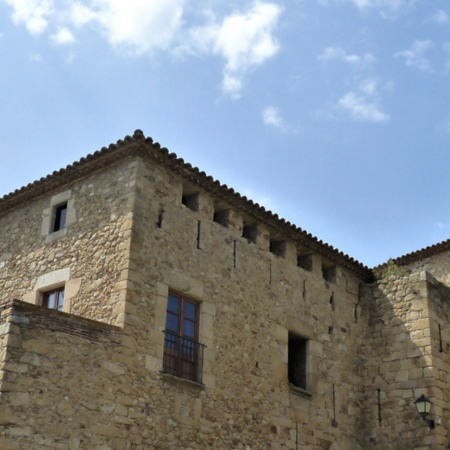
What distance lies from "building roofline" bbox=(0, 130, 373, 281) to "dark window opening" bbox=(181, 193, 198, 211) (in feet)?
0.93

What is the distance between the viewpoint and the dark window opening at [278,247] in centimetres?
1609

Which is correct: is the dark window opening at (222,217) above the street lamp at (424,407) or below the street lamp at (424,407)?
above

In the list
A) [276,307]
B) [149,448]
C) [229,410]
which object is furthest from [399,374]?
[149,448]

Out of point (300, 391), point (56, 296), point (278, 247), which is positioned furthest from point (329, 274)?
point (56, 296)

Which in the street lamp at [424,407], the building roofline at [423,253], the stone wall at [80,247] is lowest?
the street lamp at [424,407]

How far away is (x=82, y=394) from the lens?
1144 centimetres

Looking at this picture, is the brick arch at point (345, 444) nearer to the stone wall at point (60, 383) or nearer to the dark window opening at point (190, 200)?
the stone wall at point (60, 383)

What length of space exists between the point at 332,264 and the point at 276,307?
238 centimetres

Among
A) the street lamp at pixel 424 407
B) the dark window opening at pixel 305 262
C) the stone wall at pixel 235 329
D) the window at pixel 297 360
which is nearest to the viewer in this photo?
the stone wall at pixel 235 329

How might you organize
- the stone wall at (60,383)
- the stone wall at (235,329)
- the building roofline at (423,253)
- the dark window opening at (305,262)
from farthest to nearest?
the building roofline at (423,253)
the dark window opening at (305,262)
the stone wall at (235,329)
the stone wall at (60,383)

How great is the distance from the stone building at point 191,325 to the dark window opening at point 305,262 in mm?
36

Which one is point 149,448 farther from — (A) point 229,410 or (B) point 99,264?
(B) point 99,264

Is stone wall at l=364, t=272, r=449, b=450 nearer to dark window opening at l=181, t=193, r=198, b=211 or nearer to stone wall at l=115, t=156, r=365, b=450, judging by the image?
stone wall at l=115, t=156, r=365, b=450

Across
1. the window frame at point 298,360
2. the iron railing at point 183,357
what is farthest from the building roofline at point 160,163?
the iron railing at point 183,357
